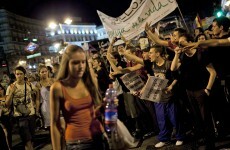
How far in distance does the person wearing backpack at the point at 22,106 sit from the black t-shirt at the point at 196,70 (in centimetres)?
385

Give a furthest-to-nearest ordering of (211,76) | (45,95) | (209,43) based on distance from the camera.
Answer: (45,95) → (211,76) → (209,43)

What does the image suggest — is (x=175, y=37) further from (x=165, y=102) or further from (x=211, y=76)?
(x=165, y=102)

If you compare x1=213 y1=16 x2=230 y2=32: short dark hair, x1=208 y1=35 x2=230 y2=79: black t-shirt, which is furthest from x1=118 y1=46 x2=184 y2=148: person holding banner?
x1=213 y1=16 x2=230 y2=32: short dark hair

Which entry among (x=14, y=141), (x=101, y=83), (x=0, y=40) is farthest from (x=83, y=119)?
(x=0, y=40)

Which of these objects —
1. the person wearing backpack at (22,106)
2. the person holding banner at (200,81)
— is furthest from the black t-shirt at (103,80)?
the person holding banner at (200,81)

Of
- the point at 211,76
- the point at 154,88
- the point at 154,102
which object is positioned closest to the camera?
the point at 211,76

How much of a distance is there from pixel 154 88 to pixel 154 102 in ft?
2.27

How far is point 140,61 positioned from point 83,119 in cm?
404

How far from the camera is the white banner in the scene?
7.36 m

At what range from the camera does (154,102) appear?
689 centimetres

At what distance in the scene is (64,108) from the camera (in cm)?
325

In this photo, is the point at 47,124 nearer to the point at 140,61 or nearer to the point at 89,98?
the point at 140,61

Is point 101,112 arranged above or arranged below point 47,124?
above

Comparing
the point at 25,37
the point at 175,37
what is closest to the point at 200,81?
the point at 175,37
